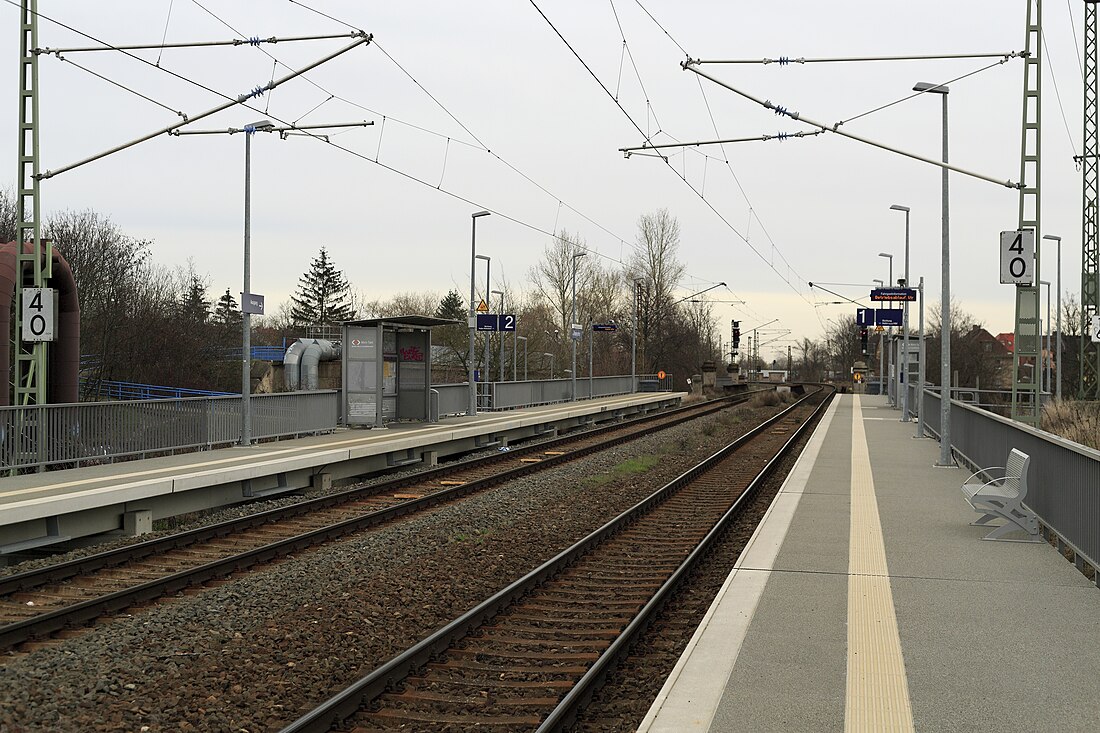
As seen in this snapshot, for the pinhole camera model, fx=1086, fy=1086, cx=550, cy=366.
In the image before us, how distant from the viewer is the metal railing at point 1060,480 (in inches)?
361

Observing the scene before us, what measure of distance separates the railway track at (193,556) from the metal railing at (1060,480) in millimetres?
7819

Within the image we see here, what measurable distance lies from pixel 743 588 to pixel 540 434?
23708 millimetres

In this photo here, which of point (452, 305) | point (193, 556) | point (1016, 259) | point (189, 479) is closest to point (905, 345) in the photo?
point (1016, 259)

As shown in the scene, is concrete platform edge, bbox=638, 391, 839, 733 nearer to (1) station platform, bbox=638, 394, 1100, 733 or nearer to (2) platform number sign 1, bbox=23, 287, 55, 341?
(1) station platform, bbox=638, 394, 1100, 733

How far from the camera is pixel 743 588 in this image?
29.3 feet

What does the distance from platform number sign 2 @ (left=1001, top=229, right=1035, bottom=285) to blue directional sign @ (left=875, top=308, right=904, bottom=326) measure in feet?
76.6

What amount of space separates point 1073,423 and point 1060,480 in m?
11.1

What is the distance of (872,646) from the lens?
23.3 feet

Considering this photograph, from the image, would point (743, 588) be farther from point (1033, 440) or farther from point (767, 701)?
point (1033, 440)

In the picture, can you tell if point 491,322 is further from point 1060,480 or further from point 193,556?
point 1060,480

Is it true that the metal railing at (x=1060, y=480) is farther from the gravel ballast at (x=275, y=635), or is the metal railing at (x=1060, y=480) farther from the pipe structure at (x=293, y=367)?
the pipe structure at (x=293, y=367)

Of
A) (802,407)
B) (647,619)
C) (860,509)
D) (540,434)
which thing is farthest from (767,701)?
(802,407)

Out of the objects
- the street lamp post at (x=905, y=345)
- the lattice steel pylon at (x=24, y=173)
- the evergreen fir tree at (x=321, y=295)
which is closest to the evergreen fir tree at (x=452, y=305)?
the evergreen fir tree at (x=321, y=295)

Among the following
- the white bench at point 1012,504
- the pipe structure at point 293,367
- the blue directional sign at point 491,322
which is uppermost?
the blue directional sign at point 491,322
